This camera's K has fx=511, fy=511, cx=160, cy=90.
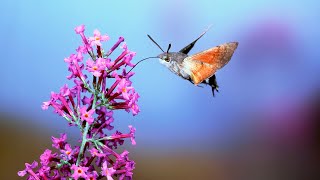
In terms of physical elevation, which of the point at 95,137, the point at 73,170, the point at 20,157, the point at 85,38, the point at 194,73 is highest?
the point at 20,157

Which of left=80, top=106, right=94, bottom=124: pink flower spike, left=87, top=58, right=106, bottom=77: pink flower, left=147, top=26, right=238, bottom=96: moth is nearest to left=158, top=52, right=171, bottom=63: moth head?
left=147, top=26, right=238, bottom=96: moth

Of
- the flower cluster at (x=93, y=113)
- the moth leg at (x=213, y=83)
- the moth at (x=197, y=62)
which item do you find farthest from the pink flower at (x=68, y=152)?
the moth leg at (x=213, y=83)

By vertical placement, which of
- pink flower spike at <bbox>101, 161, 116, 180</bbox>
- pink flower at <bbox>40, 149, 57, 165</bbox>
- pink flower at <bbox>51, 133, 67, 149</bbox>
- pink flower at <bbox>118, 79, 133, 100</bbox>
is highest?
pink flower at <bbox>118, 79, 133, 100</bbox>

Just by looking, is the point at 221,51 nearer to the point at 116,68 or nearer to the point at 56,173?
the point at 116,68

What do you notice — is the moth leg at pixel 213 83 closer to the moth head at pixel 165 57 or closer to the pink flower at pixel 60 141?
the moth head at pixel 165 57

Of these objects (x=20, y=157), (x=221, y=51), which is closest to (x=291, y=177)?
(x=20, y=157)

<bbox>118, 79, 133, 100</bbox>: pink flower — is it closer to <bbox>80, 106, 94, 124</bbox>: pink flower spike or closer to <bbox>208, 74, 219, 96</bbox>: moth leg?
<bbox>80, 106, 94, 124</bbox>: pink flower spike

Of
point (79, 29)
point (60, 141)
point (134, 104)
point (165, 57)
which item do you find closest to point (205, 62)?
point (165, 57)
